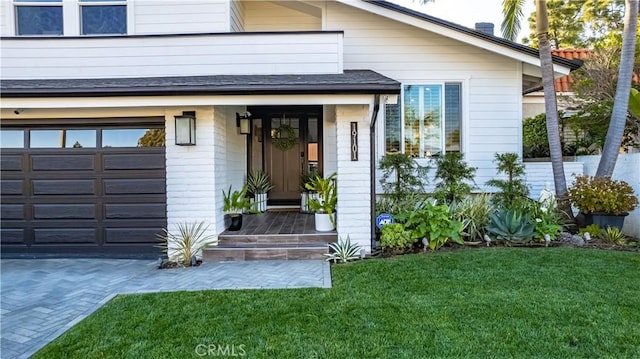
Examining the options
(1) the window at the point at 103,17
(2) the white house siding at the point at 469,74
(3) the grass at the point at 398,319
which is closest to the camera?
(3) the grass at the point at 398,319

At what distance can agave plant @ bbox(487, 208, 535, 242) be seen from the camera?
6730 millimetres

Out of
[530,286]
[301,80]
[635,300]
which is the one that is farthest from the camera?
[301,80]

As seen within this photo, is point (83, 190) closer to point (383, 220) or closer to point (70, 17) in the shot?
point (70, 17)

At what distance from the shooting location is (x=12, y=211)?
6.95 metres

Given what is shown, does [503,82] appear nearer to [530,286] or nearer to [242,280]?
[530,286]

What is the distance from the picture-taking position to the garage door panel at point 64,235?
6.93 meters

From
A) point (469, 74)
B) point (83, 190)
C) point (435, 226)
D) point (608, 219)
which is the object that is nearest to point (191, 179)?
point (83, 190)

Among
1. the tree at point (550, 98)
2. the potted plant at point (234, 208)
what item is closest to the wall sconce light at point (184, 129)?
the potted plant at point (234, 208)

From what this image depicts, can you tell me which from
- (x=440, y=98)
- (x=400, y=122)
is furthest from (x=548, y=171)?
(x=400, y=122)

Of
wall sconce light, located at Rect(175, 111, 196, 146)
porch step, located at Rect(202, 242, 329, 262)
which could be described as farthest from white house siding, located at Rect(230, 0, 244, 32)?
porch step, located at Rect(202, 242, 329, 262)

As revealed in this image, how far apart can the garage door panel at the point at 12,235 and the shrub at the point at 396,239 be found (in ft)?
21.3

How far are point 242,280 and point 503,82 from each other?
7112mm

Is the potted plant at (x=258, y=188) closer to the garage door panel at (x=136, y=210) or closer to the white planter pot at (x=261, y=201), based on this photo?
the white planter pot at (x=261, y=201)

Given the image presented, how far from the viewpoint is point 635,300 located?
418 cm
